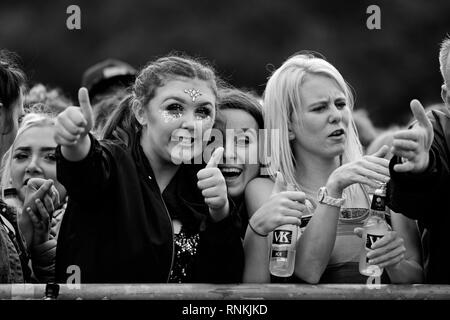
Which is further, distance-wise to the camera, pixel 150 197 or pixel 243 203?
pixel 243 203

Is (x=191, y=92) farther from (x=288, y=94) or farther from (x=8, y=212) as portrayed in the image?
(x=8, y=212)

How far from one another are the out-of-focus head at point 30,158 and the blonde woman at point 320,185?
0.88 m

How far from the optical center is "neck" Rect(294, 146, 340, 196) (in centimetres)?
308

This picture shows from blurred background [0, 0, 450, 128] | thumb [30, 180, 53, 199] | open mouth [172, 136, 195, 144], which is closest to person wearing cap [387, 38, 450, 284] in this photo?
open mouth [172, 136, 195, 144]

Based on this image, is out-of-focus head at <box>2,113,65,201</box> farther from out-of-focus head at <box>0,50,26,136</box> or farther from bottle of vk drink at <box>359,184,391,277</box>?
bottle of vk drink at <box>359,184,391,277</box>

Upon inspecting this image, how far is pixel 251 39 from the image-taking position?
894 cm

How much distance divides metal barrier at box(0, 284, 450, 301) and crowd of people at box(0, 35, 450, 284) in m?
0.16

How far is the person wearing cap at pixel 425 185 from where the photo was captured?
2479mm

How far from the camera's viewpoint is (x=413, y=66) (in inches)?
340

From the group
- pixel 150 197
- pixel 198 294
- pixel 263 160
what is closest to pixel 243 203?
pixel 263 160

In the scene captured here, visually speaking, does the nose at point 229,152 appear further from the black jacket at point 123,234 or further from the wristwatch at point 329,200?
the wristwatch at point 329,200

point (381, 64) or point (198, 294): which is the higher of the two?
point (381, 64)

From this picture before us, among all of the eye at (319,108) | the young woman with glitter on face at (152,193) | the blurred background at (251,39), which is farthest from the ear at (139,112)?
the blurred background at (251,39)

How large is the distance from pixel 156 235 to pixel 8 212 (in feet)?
→ 1.82
